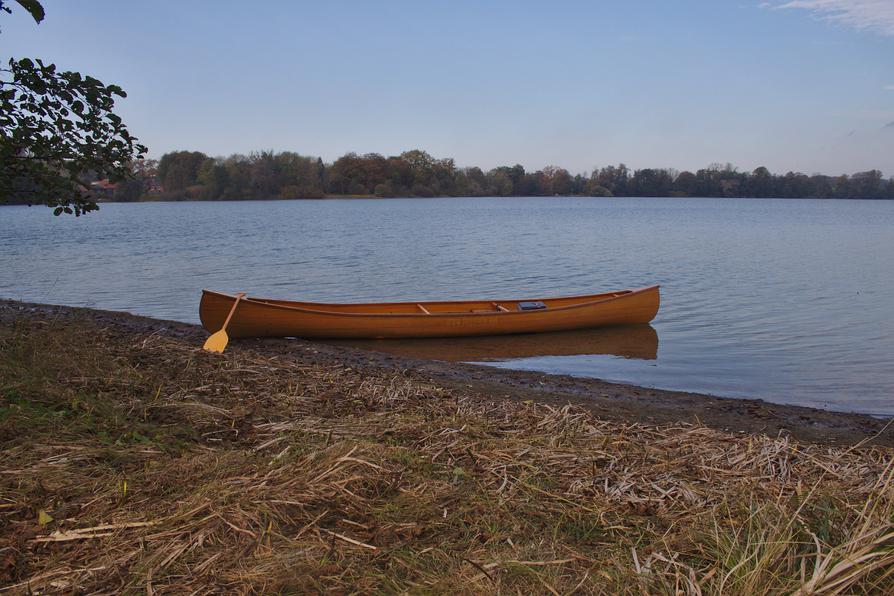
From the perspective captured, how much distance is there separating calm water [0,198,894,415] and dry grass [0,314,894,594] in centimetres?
544

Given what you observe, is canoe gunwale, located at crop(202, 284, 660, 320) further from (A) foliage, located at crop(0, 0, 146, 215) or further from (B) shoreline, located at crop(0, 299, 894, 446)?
(A) foliage, located at crop(0, 0, 146, 215)

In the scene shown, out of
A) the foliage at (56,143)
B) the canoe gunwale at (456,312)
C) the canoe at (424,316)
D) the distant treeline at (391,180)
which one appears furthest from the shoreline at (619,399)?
the distant treeline at (391,180)

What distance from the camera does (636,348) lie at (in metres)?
11.8

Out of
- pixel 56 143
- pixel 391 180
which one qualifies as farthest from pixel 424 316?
pixel 391 180

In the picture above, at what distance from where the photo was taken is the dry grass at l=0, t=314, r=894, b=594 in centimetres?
266

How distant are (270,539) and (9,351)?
404 centimetres

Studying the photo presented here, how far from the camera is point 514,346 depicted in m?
11.6

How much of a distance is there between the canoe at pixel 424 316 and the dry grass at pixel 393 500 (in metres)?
Result: 4.99

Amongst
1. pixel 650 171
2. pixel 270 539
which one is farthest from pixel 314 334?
pixel 650 171

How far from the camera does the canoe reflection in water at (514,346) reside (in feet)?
36.4

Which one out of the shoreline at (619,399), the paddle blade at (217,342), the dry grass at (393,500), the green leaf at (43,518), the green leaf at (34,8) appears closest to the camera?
the dry grass at (393,500)

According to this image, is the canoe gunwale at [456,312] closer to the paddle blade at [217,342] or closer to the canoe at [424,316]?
the canoe at [424,316]

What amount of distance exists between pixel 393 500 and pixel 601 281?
18.4 m

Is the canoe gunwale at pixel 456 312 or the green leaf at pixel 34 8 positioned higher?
the green leaf at pixel 34 8
